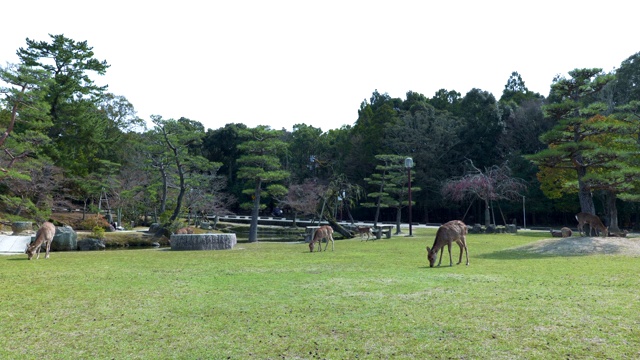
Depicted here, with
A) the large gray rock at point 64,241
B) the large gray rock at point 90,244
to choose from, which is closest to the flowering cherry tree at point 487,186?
the large gray rock at point 90,244

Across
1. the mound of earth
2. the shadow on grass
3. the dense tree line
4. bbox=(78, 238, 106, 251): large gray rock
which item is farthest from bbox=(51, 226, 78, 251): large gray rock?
the mound of earth

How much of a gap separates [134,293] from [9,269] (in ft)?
18.2

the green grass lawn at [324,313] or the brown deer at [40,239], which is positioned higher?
the brown deer at [40,239]

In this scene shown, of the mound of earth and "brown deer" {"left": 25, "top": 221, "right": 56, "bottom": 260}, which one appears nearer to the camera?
"brown deer" {"left": 25, "top": 221, "right": 56, "bottom": 260}

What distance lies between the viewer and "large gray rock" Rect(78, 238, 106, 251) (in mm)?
20625

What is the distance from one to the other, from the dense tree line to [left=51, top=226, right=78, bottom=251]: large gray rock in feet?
8.08

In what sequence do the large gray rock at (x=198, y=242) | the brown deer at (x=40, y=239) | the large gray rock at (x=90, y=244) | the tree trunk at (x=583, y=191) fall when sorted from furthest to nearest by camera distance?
the large gray rock at (x=90, y=244) < the tree trunk at (x=583, y=191) < the large gray rock at (x=198, y=242) < the brown deer at (x=40, y=239)

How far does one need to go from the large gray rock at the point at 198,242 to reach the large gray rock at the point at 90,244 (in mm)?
5781

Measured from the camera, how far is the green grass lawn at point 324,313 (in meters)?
4.69

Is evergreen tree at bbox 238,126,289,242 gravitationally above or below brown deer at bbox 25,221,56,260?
above

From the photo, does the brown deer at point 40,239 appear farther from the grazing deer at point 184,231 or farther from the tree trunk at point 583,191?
the tree trunk at point 583,191

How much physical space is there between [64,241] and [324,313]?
17.8m

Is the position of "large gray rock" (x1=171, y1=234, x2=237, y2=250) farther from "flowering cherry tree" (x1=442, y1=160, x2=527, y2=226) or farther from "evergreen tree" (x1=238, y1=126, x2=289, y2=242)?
"flowering cherry tree" (x1=442, y1=160, x2=527, y2=226)

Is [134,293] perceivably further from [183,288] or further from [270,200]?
[270,200]
